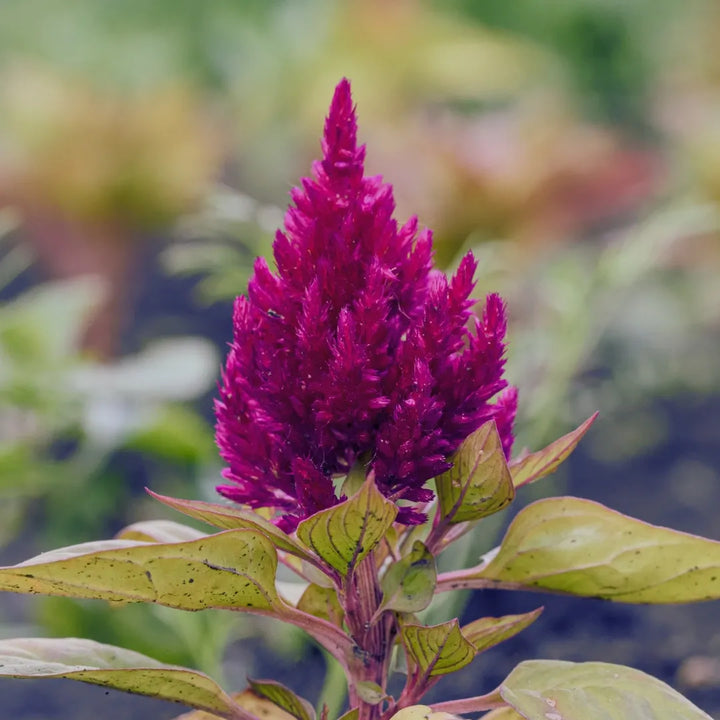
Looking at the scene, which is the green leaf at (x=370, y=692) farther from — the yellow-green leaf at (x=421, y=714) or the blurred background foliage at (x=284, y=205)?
the blurred background foliage at (x=284, y=205)

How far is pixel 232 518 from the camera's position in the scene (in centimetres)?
70

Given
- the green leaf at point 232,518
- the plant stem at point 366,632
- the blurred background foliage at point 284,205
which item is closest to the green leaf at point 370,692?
the plant stem at point 366,632

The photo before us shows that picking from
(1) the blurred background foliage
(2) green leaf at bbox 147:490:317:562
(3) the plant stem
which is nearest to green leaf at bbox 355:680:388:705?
(3) the plant stem

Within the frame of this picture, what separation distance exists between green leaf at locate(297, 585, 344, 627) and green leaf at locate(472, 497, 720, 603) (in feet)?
0.44

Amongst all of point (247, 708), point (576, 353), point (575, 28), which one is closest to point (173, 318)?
point (576, 353)

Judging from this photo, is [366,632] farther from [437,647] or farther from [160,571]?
[160,571]

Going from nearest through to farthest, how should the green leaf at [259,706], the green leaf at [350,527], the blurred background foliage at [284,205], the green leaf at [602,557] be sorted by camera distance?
1. the green leaf at [350,527]
2. the green leaf at [602,557]
3. the green leaf at [259,706]
4. the blurred background foliage at [284,205]

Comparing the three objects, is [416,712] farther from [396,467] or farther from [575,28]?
[575,28]

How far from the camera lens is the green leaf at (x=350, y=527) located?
2.09 ft

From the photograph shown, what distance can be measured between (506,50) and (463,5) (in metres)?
1.06

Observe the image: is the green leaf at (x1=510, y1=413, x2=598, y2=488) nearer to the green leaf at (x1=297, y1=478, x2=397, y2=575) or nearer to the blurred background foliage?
the green leaf at (x1=297, y1=478, x2=397, y2=575)

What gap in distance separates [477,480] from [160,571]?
229mm

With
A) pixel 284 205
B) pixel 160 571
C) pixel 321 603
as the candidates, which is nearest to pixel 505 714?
pixel 321 603

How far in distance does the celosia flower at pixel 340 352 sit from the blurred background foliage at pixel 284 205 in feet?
2.14
